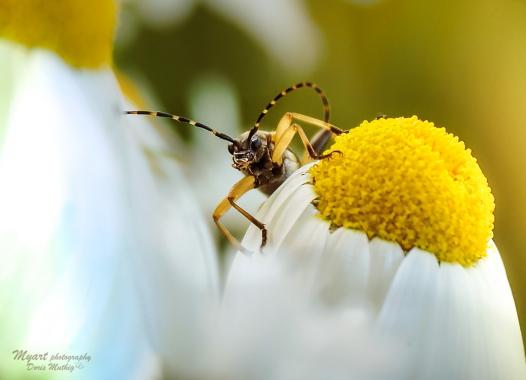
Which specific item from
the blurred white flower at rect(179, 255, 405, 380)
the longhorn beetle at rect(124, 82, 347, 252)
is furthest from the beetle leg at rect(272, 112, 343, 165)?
the blurred white flower at rect(179, 255, 405, 380)

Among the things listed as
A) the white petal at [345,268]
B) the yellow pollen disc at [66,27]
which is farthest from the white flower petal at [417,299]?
the yellow pollen disc at [66,27]

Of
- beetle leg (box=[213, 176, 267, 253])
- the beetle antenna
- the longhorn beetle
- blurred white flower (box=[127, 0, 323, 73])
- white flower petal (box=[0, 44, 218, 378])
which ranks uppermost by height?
blurred white flower (box=[127, 0, 323, 73])

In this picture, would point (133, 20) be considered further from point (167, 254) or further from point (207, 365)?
point (207, 365)

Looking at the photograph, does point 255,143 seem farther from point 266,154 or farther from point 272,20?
point 272,20

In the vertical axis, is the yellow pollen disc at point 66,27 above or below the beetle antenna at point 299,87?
below

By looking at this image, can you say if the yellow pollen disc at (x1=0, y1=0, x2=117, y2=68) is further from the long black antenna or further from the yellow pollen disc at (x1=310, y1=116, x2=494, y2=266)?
the yellow pollen disc at (x1=310, y1=116, x2=494, y2=266)

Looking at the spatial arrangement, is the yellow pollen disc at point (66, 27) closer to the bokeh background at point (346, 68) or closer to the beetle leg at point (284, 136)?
the bokeh background at point (346, 68)

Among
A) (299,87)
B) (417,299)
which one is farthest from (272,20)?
(417,299)
